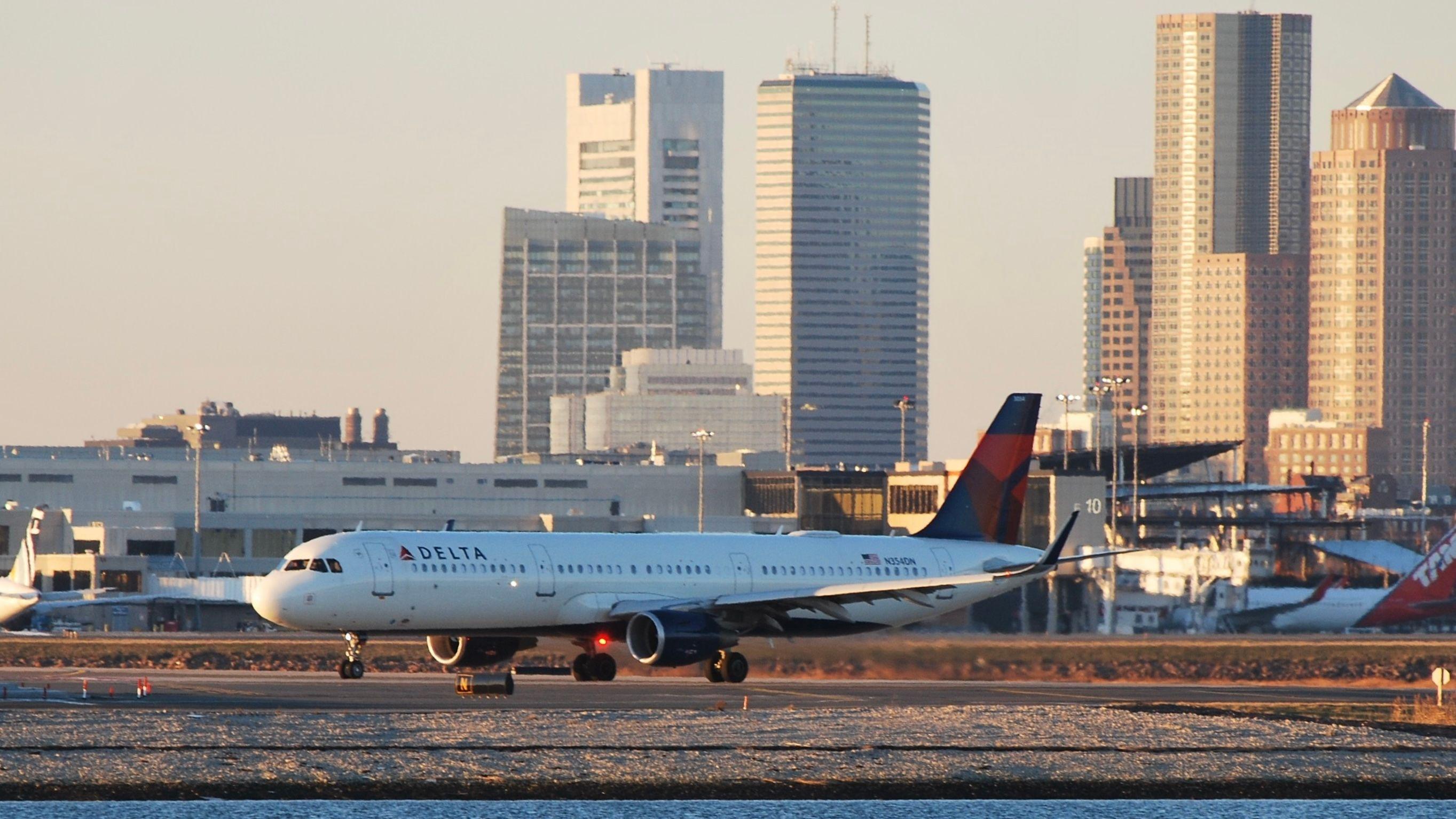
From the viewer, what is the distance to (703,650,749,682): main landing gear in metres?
54.3

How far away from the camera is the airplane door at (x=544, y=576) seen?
173 feet

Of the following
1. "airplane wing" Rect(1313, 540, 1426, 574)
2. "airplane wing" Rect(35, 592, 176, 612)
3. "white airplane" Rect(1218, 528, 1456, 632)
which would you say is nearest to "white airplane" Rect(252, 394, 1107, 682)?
"airplane wing" Rect(35, 592, 176, 612)

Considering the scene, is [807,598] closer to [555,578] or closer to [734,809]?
[555,578]

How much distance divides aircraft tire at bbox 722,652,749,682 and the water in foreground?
72.5ft

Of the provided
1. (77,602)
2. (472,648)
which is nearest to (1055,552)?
(472,648)

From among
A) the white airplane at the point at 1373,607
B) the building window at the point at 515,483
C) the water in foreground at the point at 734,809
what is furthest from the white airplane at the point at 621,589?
the building window at the point at 515,483

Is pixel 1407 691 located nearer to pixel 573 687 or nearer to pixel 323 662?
pixel 573 687

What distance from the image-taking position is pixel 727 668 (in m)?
54.3

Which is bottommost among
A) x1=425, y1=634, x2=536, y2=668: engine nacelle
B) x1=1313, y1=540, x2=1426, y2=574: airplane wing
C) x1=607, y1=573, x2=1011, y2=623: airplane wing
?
x1=1313, y1=540, x2=1426, y2=574: airplane wing

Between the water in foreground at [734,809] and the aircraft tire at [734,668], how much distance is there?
22.1 meters

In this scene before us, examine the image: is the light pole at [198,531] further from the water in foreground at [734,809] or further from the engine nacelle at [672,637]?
the water in foreground at [734,809]

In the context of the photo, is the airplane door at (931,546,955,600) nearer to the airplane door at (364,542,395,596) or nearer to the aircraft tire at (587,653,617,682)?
the aircraft tire at (587,653,617,682)

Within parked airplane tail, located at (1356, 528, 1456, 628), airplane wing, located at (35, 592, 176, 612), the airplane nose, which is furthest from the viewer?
parked airplane tail, located at (1356, 528, 1456, 628)

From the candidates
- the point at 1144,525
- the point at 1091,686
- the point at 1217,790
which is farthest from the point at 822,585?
the point at 1144,525
